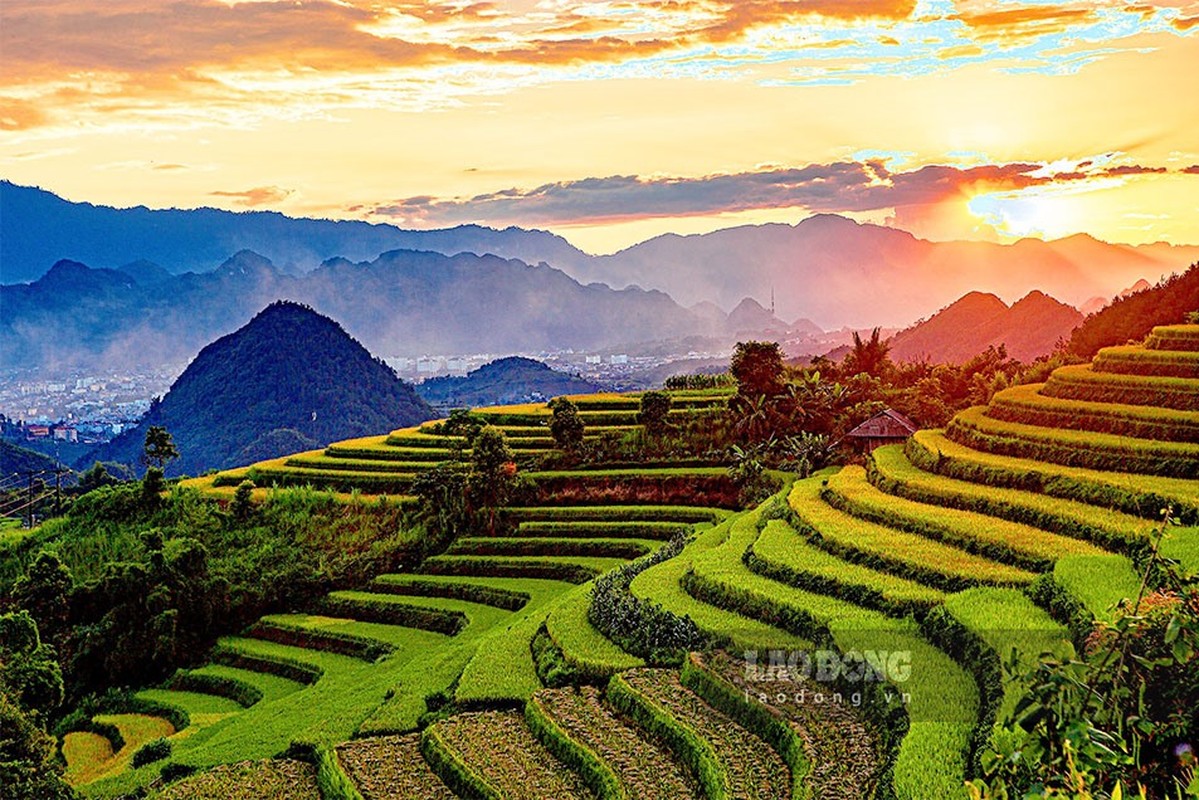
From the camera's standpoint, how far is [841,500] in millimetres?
14773

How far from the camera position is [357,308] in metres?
173

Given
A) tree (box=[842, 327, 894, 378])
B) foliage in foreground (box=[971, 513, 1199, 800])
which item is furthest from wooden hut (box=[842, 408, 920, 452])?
foliage in foreground (box=[971, 513, 1199, 800])

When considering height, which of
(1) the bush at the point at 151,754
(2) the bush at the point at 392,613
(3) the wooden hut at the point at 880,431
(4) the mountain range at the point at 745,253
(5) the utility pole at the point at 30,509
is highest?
(4) the mountain range at the point at 745,253

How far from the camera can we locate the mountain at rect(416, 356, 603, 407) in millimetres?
83750

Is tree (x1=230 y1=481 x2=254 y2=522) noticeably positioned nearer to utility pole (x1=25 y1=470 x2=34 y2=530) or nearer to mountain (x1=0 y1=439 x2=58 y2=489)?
utility pole (x1=25 y1=470 x2=34 y2=530)

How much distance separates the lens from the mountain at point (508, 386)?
83.8m

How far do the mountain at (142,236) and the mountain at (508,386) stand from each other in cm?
9430

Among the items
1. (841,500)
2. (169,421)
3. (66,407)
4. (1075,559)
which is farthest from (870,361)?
(66,407)

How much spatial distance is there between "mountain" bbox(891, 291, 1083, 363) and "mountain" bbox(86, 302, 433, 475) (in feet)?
105

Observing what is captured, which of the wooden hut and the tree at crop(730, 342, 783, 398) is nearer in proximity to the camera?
the wooden hut

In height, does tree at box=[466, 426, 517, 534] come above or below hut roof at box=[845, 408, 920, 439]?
below

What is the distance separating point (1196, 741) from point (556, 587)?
45.0ft

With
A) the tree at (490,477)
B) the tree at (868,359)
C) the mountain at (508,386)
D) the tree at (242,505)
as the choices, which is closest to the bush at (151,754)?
the tree at (490,477)

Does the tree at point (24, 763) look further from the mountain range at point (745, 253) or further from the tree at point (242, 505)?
the mountain range at point (745, 253)
